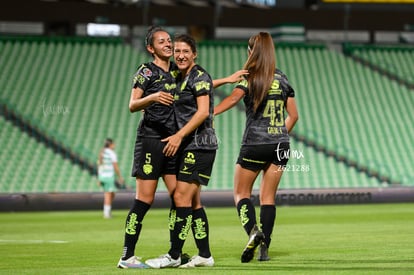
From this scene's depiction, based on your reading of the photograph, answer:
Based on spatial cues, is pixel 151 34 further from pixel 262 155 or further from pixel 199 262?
pixel 199 262

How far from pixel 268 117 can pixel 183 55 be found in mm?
1454

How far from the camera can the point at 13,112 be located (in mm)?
32781

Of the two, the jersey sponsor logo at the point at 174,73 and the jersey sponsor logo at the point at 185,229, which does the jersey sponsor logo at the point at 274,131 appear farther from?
the jersey sponsor logo at the point at 185,229

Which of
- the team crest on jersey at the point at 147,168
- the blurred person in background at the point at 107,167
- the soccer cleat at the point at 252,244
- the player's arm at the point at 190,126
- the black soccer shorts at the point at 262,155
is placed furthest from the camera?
the blurred person in background at the point at 107,167

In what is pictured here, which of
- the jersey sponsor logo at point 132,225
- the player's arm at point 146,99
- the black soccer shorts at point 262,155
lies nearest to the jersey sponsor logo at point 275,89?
the black soccer shorts at point 262,155

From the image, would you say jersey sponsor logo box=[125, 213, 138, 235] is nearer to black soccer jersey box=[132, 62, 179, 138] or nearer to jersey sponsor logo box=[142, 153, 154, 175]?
jersey sponsor logo box=[142, 153, 154, 175]

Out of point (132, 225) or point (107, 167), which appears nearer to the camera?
point (132, 225)

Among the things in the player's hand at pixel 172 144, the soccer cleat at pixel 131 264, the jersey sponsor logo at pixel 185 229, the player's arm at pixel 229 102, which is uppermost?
the player's arm at pixel 229 102

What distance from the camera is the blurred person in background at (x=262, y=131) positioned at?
1117 cm

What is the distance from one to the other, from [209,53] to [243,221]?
27029 mm

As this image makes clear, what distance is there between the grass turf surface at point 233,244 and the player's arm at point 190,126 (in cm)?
128

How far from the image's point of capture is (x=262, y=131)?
37.1 ft

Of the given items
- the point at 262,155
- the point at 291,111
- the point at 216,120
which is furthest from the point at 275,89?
the point at 216,120

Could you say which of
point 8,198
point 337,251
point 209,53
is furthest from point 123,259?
point 209,53
